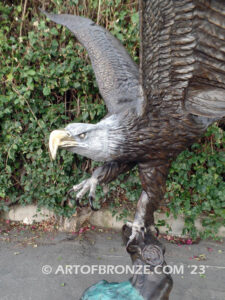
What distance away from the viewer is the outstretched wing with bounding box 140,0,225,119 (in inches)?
44.8

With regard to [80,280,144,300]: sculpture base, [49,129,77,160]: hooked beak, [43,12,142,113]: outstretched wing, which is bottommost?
[80,280,144,300]: sculpture base

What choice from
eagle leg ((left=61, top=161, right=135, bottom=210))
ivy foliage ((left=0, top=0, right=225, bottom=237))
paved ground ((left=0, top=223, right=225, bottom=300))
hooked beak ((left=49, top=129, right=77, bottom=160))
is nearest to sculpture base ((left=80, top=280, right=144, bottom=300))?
eagle leg ((left=61, top=161, right=135, bottom=210))

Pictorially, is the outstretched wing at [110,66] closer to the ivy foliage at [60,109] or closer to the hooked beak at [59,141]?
the hooked beak at [59,141]

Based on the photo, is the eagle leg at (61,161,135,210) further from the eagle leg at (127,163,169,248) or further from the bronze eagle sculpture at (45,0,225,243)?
the eagle leg at (127,163,169,248)

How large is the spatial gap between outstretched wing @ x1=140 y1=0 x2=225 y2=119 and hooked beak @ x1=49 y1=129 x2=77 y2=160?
18.1 inches

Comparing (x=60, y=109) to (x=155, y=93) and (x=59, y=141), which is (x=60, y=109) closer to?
(x=59, y=141)

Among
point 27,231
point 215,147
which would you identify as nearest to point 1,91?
point 27,231

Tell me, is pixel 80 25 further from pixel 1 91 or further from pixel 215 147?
pixel 215 147

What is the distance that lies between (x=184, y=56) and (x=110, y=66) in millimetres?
673

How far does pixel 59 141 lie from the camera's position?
142 cm

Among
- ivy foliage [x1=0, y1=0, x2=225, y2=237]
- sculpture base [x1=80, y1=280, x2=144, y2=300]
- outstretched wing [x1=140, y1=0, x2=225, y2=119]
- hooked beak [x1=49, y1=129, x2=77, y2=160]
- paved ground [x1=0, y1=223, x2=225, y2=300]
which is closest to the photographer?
outstretched wing [x1=140, y1=0, x2=225, y2=119]

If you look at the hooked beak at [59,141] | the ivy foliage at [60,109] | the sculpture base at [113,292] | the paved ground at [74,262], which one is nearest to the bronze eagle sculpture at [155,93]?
the hooked beak at [59,141]

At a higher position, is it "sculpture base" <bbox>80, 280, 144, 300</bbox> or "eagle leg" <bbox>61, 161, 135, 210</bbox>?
"eagle leg" <bbox>61, 161, 135, 210</bbox>

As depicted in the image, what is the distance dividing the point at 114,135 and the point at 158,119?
254 mm
